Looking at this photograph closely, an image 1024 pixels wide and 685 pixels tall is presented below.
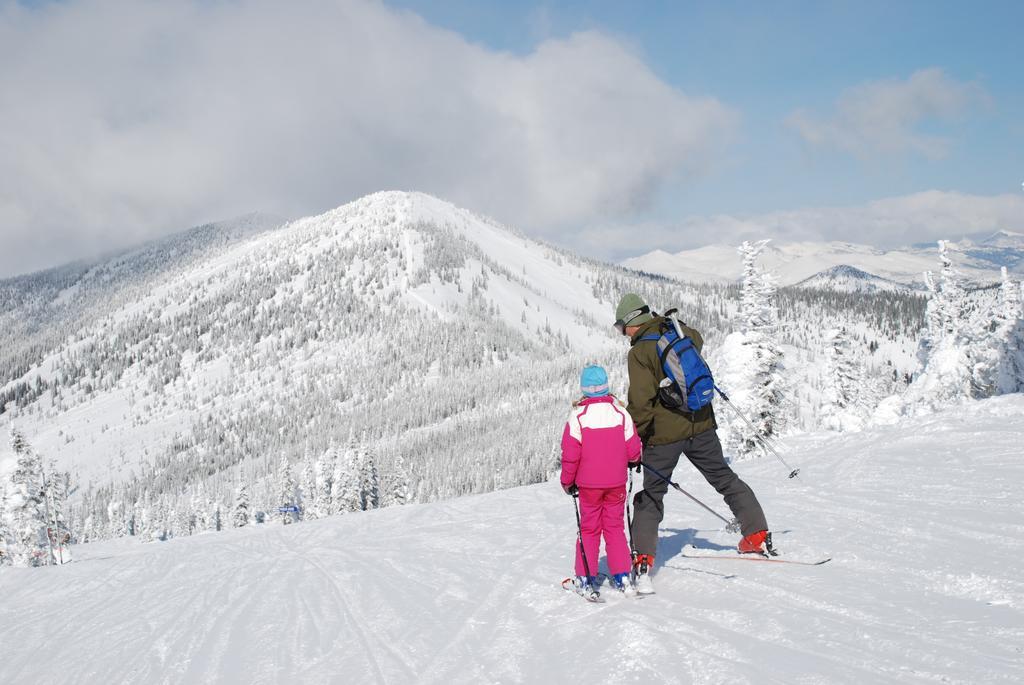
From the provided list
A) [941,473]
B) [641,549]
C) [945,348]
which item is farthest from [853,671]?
[945,348]

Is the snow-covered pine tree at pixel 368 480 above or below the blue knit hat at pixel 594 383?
below

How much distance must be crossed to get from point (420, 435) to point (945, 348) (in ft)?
401

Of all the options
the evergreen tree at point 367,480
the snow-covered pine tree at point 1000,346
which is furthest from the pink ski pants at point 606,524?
the evergreen tree at point 367,480

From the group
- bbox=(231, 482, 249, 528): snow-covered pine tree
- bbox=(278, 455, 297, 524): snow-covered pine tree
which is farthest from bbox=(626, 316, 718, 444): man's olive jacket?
bbox=(231, 482, 249, 528): snow-covered pine tree

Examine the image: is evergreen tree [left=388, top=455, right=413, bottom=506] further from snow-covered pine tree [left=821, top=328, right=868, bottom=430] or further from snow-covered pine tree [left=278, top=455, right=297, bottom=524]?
snow-covered pine tree [left=821, top=328, right=868, bottom=430]

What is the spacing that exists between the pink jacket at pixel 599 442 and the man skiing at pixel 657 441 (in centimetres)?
44

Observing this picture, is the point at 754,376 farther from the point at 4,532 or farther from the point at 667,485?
the point at 4,532

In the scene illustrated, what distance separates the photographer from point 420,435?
475 feet

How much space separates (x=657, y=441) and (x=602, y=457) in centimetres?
80

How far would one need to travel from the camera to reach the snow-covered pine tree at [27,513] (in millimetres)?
35031

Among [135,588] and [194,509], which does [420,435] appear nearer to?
[194,509]

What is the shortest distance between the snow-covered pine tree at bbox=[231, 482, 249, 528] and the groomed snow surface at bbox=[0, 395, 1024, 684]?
65.4m

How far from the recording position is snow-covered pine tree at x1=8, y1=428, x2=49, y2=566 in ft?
115

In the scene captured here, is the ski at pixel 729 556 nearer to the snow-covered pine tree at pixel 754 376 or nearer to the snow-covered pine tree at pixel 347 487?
the snow-covered pine tree at pixel 754 376
